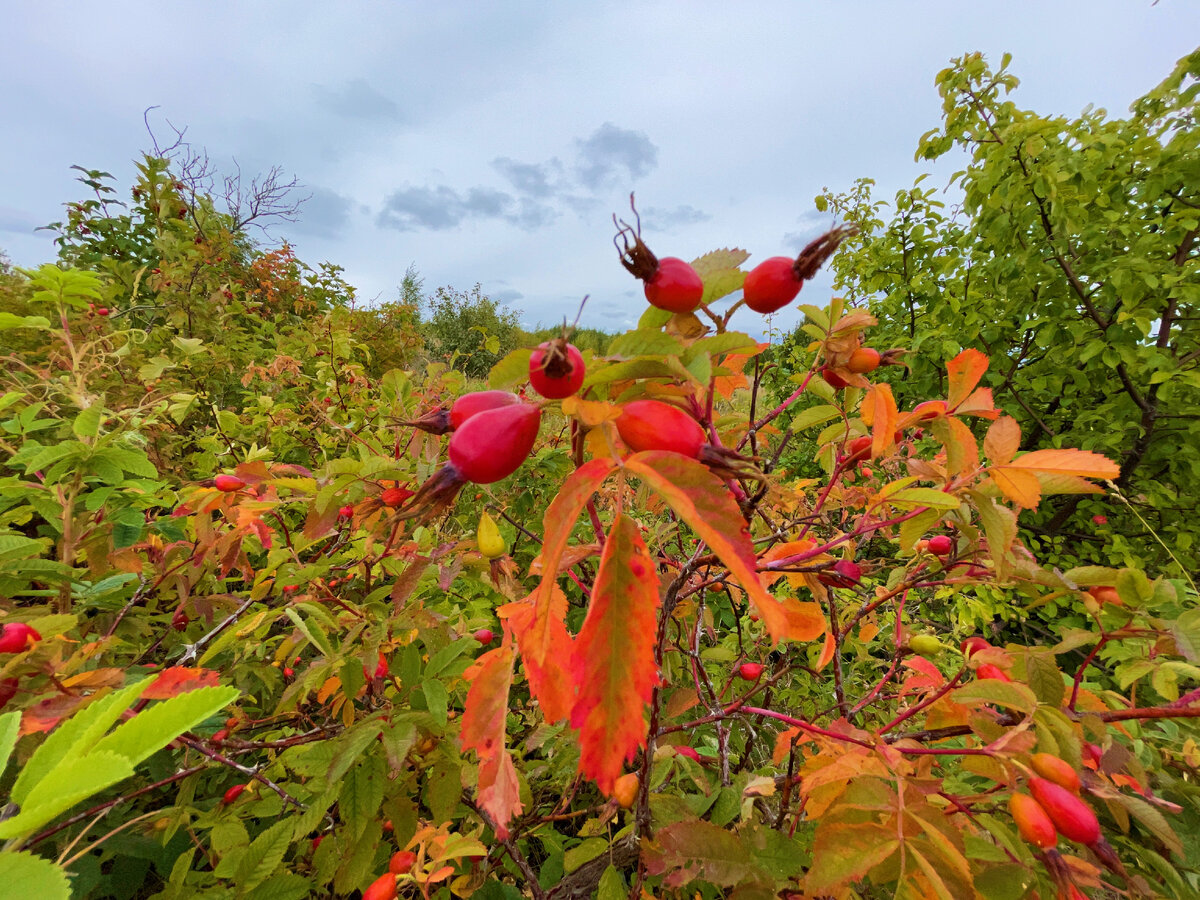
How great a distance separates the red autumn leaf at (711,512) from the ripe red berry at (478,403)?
0.59 ft

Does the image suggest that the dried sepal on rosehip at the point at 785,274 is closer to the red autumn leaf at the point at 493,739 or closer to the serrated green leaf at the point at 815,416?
the serrated green leaf at the point at 815,416

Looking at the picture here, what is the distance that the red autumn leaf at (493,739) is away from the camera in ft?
1.73

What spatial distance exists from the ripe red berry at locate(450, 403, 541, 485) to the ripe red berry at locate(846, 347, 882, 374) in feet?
1.63

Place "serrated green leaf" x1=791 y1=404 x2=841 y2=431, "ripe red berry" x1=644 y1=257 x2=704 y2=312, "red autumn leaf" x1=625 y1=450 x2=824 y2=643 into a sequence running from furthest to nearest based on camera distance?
"serrated green leaf" x1=791 y1=404 x2=841 y2=431, "ripe red berry" x1=644 y1=257 x2=704 y2=312, "red autumn leaf" x1=625 y1=450 x2=824 y2=643

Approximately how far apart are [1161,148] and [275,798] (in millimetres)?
3782

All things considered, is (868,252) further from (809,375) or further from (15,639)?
(15,639)

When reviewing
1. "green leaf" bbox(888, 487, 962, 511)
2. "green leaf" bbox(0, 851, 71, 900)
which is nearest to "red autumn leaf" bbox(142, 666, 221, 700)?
"green leaf" bbox(0, 851, 71, 900)

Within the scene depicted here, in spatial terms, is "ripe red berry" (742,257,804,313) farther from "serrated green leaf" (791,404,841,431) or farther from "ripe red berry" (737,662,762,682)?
"ripe red berry" (737,662,762,682)

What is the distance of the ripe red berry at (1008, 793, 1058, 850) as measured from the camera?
1.69ft

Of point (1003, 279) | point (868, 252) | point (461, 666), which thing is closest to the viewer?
point (461, 666)

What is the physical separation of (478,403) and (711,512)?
0.29 m

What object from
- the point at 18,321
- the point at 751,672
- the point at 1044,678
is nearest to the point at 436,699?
the point at 751,672

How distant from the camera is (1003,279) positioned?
8.36ft

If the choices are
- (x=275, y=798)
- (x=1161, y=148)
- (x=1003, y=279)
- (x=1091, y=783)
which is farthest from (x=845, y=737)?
(x=1161, y=148)
